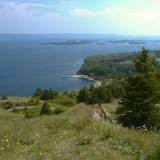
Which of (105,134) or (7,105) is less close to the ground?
(105,134)

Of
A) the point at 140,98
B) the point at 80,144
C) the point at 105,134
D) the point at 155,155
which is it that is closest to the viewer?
the point at 155,155

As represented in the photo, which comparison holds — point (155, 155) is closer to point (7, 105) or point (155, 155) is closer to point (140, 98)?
point (140, 98)

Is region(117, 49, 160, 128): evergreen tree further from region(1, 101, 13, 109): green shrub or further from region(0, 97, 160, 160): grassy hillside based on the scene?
region(1, 101, 13, 109): green shrub

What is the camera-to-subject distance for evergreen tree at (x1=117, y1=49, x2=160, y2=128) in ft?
72.3

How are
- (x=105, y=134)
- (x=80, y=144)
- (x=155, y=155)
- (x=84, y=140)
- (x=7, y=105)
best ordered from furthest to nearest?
(x=7, y=105) → (x=105, y=134) → (x=84, y=140) → (x=80, y=144) → (x=155, y=155)

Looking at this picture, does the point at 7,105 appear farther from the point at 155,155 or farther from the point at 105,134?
the point at 155,155

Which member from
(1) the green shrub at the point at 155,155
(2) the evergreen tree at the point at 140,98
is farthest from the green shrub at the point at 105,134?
(2) the evergreen tree at the point at 140,98

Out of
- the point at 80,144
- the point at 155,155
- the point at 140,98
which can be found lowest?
the point at 140,98

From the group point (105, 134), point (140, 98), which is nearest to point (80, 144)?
point (105, 134)

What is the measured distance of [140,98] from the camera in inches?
882

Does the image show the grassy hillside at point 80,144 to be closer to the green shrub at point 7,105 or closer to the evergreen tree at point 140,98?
the evergreen tree at point 140,98

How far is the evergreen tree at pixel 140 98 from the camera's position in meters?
22.0

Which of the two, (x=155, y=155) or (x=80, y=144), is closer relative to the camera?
(x=155, y=155)

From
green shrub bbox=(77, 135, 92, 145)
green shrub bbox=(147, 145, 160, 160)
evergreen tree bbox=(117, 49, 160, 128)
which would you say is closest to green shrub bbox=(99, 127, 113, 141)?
green shrub bbox=(77, 135, 92, 145)
